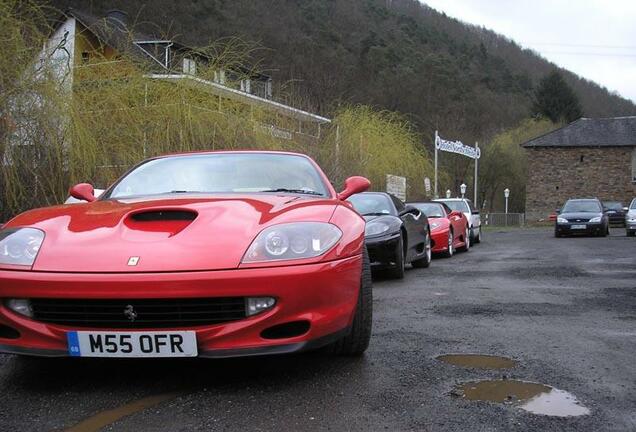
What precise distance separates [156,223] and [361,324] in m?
1.32

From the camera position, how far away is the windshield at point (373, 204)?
939cm

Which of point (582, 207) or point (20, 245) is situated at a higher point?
point (20, 245)

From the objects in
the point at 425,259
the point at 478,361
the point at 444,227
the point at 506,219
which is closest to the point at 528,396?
the point at 478,361

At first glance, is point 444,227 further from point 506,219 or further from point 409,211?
point 506,219

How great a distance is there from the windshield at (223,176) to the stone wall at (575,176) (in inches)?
1982

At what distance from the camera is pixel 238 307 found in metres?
3.12

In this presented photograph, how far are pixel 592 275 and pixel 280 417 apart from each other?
7.91 m

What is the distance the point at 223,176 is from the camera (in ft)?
15.4

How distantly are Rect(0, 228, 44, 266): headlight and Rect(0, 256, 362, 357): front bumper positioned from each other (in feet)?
0.30

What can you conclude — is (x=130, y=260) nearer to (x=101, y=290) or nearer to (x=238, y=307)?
(x=101, y=290)

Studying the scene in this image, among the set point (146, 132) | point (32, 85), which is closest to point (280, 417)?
point (32, 85)

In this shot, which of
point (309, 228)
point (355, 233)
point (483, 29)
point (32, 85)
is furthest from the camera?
point (483, 29)

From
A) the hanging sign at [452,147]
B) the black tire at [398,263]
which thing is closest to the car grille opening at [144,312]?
the black tire at [398,263]

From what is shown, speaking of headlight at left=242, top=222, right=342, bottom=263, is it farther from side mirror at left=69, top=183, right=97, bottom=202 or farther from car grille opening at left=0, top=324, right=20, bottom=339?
side mirror at left=69, top=183, right=97, bottom=202
